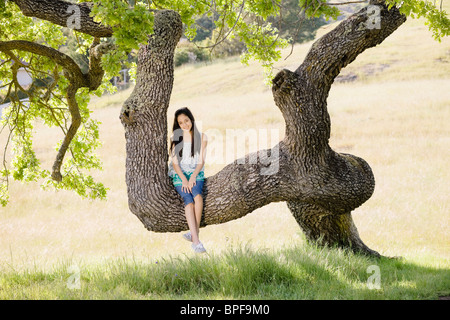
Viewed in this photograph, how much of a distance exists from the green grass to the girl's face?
76.3 inches

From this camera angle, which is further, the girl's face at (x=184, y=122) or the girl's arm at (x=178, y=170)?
the girl's face at (x=184, y=122)

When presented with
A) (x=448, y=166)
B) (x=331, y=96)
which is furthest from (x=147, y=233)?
(x=331, y=96)

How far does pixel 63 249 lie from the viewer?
495 inches

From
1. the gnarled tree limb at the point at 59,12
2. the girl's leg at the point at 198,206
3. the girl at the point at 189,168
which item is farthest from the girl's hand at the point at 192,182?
the gnarled tree limb at the point at 59,12

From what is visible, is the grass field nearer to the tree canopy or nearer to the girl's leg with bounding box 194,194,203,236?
the girl's leg with bounding box 194,194,203,236

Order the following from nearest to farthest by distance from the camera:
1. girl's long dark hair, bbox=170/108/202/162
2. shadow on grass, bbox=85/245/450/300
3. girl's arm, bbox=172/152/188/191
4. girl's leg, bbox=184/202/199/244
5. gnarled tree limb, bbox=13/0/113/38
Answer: shadow on grass, bbox=85/245/450/300
girl's leg, bbox=184/202/199/244
girl's arm, bbox=172/152/188/191
gnarled tree limb, bbox=13/0/113/38
girl's long dark hair, bbox=170/108/202/162

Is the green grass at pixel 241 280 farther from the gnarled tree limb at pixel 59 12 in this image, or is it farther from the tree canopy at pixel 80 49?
the gnarled tree limb at pixel 59 12

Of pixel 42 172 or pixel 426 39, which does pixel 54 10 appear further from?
pixel 426 39

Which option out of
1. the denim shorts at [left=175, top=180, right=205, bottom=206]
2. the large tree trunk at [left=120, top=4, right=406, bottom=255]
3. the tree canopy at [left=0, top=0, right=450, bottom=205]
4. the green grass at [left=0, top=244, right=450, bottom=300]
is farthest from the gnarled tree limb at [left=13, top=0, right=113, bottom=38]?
the green grass at [left=0, top=244, right=450, bottom=300]

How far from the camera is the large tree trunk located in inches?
274

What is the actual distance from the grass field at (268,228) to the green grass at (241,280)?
19 mm

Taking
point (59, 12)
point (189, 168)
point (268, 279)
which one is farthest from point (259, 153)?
point (59, 12)

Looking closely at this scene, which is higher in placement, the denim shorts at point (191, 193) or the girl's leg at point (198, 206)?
the denim shorts at point (191, 193)

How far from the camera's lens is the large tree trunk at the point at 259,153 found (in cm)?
696
